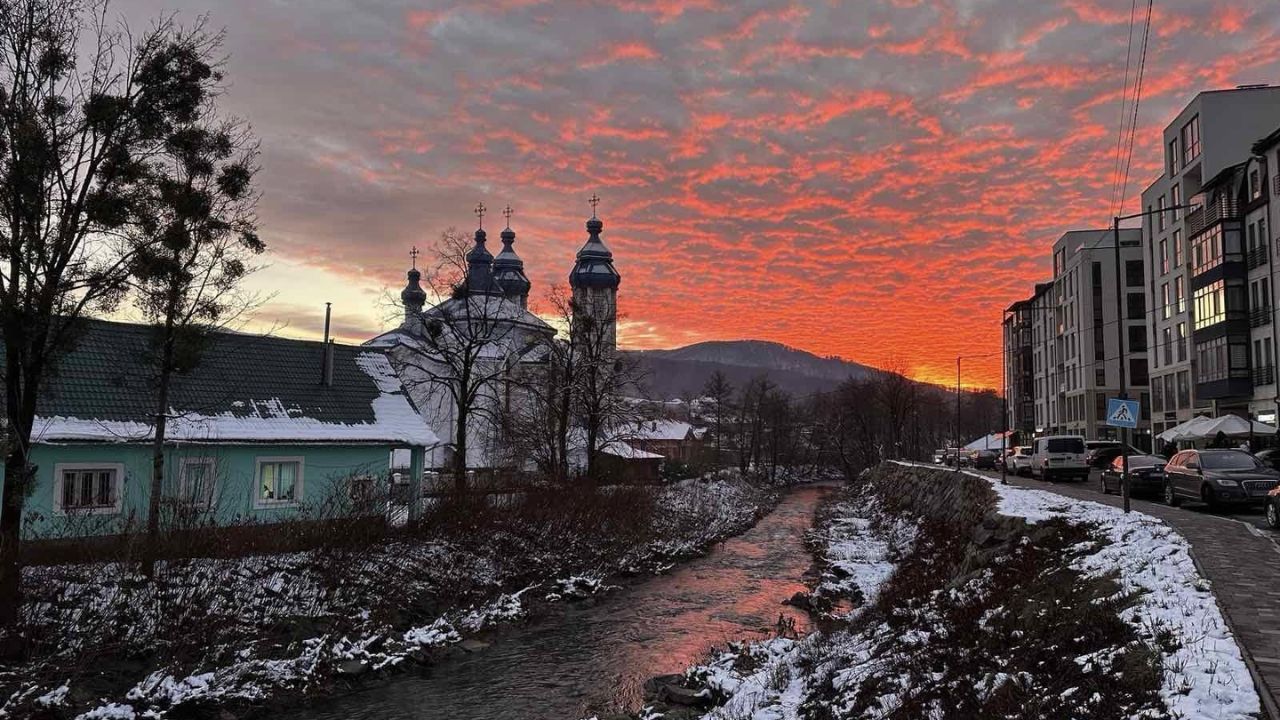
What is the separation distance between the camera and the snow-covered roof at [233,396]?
70.4 feet

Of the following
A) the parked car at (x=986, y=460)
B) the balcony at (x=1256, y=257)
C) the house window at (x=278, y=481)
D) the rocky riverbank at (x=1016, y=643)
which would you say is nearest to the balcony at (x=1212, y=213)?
the balcony at (x=1256, y=257)

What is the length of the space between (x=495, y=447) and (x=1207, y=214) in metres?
45.4

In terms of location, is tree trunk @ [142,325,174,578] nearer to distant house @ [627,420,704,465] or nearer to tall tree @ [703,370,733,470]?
distant house @ [627,420,704,465]

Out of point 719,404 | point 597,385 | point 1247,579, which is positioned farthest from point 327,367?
point 719,404

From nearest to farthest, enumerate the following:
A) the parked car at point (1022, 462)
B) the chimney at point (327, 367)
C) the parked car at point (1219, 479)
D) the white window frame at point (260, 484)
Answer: the parked car at point (1219, 479), the white window frame at point (260, 484), the chimney at point (327, 367), the parked car at point (1022, 462)

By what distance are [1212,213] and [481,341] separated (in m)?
44.1

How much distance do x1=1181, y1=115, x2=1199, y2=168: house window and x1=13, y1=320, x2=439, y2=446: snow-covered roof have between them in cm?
5200

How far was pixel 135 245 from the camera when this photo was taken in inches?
573

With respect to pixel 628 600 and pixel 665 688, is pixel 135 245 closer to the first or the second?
pixel 665 688

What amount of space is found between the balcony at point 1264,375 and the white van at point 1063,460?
42.8 ft

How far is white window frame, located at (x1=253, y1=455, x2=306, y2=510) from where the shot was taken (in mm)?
24219

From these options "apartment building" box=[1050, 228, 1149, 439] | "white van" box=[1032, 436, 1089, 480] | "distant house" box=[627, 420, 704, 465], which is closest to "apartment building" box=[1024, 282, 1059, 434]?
"apartment building" box=[1050, 228, 1149, 439]

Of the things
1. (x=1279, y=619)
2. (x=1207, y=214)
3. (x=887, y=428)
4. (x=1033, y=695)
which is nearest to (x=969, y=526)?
(x=1279, y=619)

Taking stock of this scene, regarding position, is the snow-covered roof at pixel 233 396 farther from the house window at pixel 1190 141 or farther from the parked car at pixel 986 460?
the house window at pixel 1190 141
